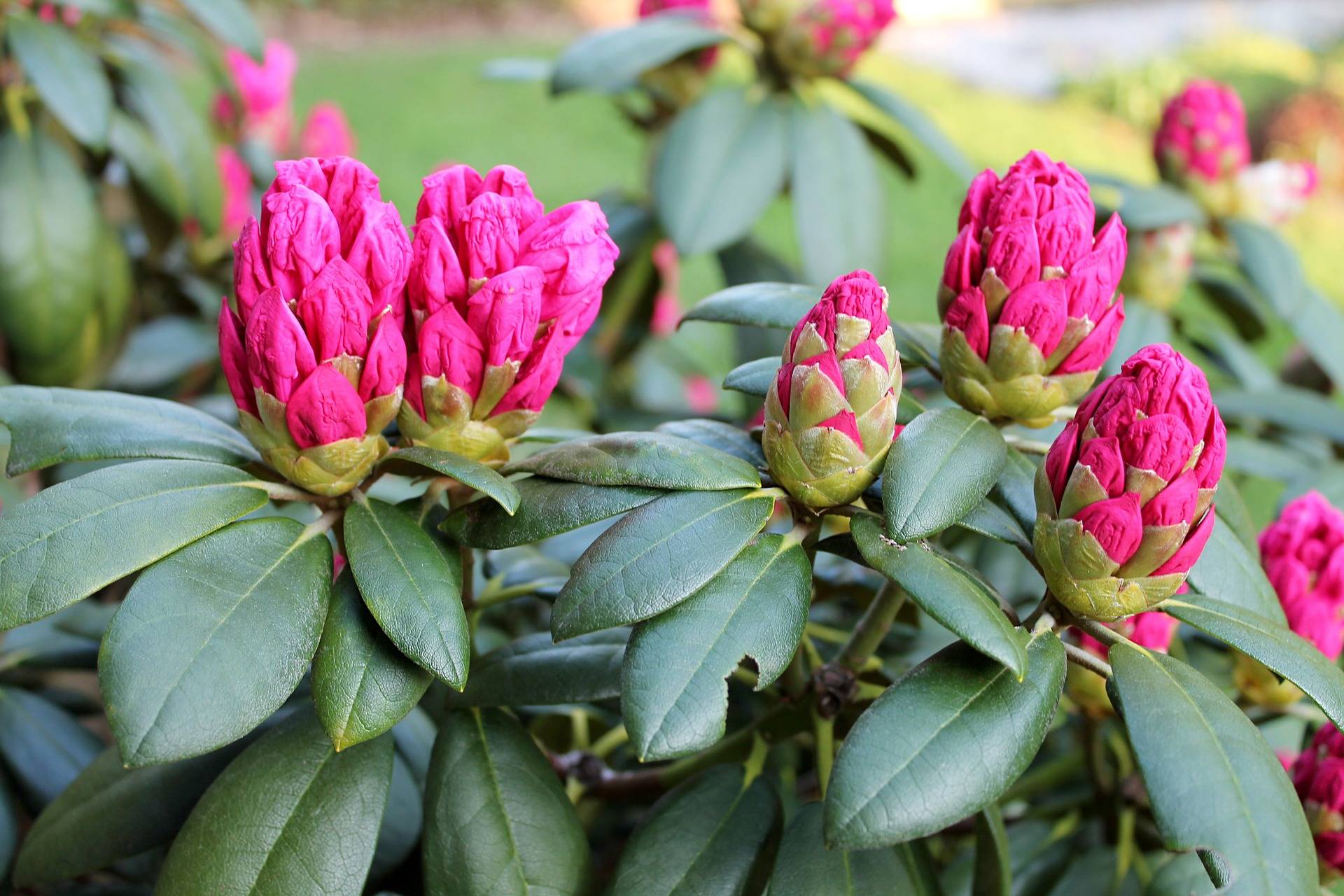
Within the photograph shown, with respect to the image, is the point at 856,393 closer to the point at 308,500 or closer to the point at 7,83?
the point at 308,500

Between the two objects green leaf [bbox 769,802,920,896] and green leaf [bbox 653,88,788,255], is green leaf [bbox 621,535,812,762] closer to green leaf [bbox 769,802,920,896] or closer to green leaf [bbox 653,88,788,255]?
green leaf [bbox 769,802,920,896]

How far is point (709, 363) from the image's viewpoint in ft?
7.37

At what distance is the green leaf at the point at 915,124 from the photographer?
1.49 m

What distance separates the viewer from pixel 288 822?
28.5 inches

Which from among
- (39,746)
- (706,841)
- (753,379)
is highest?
(753,379)

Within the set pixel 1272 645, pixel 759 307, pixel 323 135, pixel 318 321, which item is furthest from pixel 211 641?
pixel 323 135

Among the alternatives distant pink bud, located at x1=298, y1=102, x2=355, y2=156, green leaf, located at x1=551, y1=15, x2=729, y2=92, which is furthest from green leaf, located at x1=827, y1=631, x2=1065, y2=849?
distant pink bud, located at x1=298, y1=102, x2=355, y2=156

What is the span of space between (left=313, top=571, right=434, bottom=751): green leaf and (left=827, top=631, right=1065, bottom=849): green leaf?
0.25 metres

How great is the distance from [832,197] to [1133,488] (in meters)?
0.85

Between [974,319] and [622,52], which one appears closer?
[974,319]

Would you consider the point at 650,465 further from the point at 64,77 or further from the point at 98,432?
the point at 64,77

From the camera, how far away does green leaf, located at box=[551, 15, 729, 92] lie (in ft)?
4.51

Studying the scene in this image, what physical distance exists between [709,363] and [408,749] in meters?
1.37

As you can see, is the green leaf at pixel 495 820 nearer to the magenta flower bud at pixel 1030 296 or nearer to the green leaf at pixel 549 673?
the green leaf at pixel 549 673
